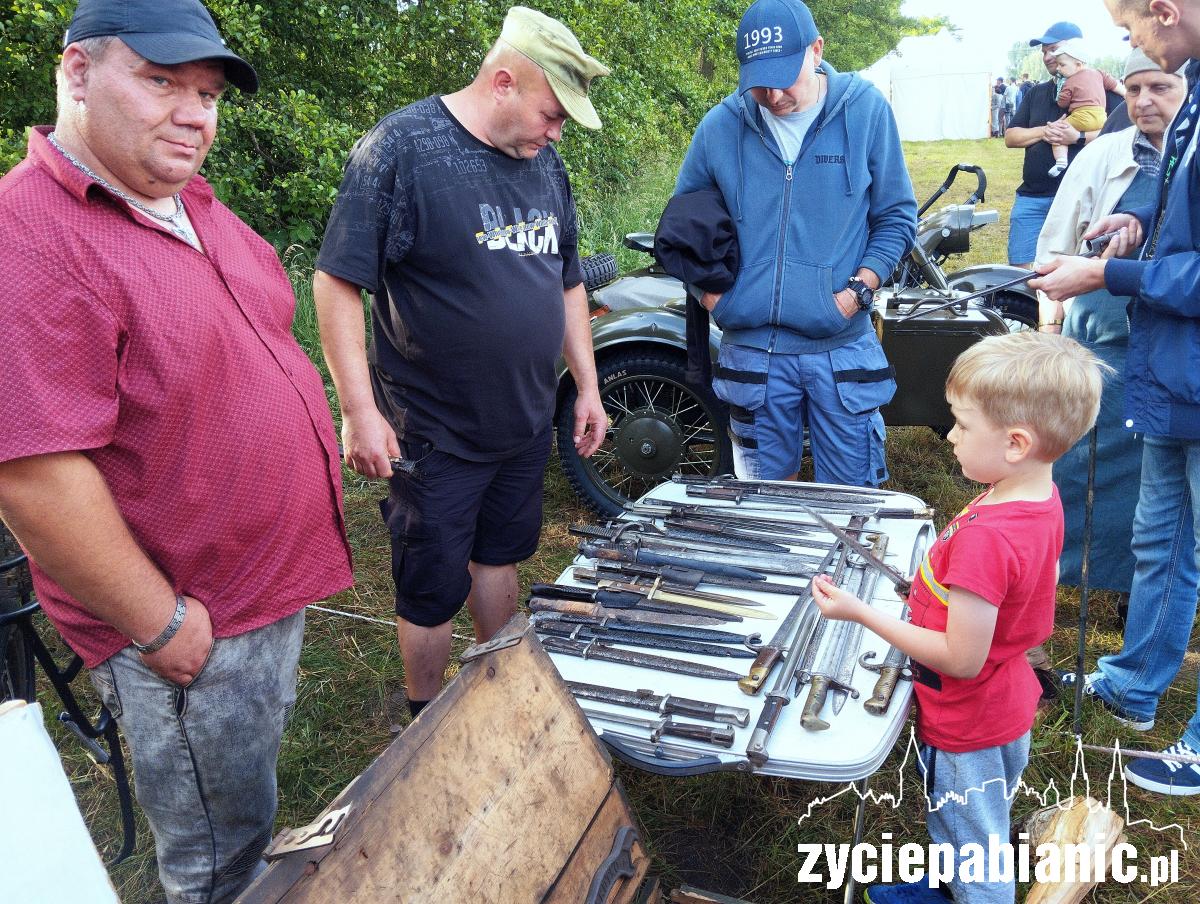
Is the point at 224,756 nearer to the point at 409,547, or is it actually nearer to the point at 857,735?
the point at 409,547

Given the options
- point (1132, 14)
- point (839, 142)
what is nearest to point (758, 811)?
point (839, 142)

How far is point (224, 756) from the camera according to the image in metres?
1.91

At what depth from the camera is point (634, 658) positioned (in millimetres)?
2324

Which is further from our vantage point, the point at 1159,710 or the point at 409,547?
the point at 1159,710

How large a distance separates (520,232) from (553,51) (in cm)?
50

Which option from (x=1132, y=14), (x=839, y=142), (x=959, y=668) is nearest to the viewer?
(x=959, y=668)

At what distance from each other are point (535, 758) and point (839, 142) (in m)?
2.50

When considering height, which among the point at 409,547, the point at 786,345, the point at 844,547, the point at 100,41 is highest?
the point at 100,41

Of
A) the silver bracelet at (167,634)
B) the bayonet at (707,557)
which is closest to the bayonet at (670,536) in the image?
the bayonet at (707,557)

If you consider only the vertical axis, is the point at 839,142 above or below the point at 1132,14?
below

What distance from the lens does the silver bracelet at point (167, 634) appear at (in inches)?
68.2

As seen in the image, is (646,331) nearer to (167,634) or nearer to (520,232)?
(520,232)

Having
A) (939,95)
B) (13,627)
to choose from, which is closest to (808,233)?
(13,627)

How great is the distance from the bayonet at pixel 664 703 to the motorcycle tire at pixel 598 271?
126 inches
